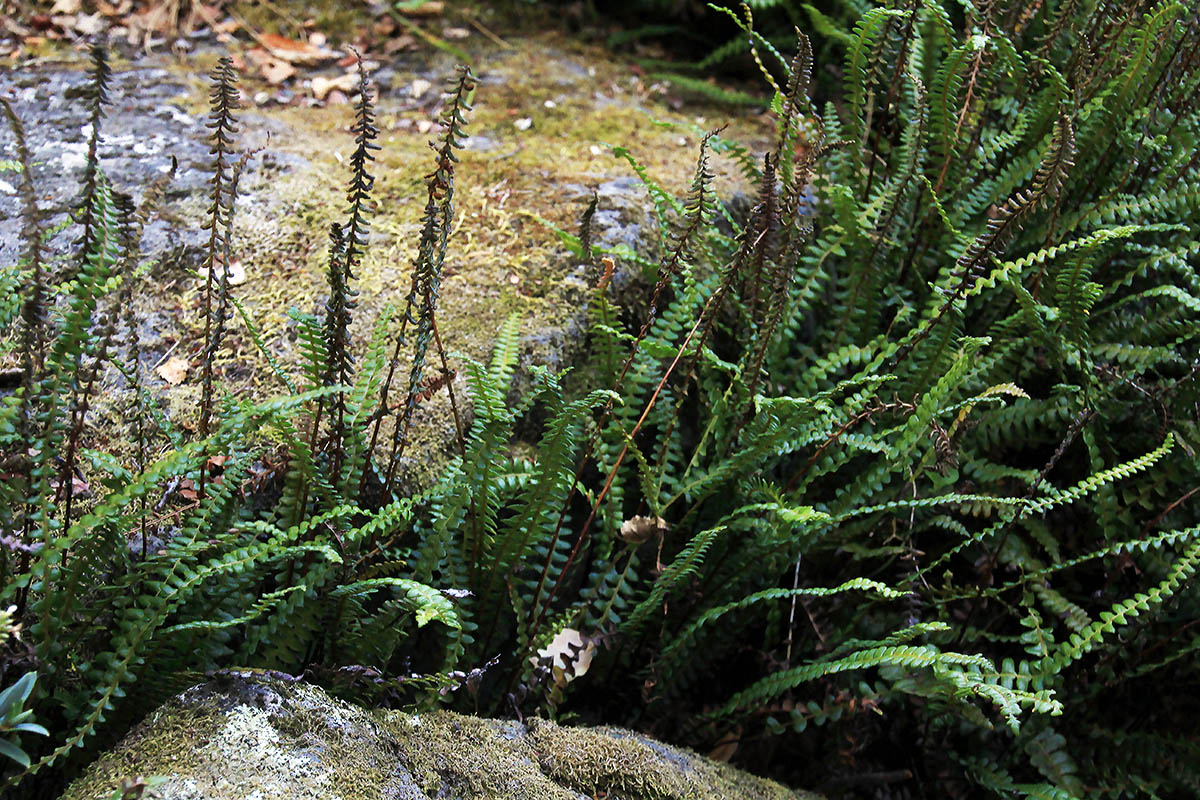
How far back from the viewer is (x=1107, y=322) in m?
2.56

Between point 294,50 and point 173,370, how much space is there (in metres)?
2.02

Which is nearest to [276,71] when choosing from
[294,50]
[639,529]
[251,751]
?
[294,50]

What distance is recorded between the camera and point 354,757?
4.82ft

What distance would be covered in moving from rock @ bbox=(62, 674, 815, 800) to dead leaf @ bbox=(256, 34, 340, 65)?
9.67ft

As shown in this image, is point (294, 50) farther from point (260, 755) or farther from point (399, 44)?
point (260, 755)

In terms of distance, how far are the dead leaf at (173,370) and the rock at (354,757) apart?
3.35 feet

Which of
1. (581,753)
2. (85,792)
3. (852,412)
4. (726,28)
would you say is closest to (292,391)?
(85,792)

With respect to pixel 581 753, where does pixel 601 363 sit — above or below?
above

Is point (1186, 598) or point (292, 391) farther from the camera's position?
point (1186, 598)

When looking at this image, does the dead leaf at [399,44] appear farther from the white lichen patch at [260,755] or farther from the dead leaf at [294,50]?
the white lichen patch at [260,755]

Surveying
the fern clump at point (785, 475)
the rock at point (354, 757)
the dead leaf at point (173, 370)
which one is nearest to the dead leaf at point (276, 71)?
the fern clump at point (785, 475)

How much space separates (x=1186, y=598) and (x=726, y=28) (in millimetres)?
3053

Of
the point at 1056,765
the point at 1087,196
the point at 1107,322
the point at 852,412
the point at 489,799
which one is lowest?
the point at 1056,765

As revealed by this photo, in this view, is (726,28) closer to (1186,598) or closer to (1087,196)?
(1087,196)
